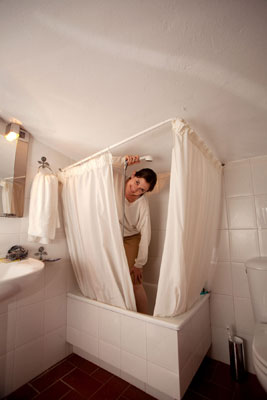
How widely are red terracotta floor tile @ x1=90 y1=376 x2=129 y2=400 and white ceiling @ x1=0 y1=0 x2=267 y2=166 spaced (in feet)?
6.04

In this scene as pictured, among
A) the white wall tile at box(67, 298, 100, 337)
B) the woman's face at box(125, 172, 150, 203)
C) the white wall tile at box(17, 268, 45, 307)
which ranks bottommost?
the white wall tile at box(67, 298, 100, 337)

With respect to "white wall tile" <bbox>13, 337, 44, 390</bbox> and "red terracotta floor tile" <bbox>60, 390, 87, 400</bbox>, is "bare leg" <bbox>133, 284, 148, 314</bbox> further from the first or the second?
"white wall tile" <bbox>13, 337, 44, 390</bbox>

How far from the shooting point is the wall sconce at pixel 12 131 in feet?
4.66

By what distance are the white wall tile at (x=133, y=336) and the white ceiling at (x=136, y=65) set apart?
4.49 feet

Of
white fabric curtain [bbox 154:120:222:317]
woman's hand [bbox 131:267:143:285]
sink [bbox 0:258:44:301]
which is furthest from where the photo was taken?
woman's hand [bbox 131:267:143:285]

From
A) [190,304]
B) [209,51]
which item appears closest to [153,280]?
[190,304]

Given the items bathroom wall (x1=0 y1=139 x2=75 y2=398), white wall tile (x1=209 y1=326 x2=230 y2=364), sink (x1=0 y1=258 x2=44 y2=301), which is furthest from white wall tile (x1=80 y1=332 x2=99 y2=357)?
white wall tile (x1=209 y1=326 x2=230 y2=364)

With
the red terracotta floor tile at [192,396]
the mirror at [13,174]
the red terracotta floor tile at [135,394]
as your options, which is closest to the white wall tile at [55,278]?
the mirror at [13,174]

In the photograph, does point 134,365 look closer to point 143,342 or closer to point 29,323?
point 143,342

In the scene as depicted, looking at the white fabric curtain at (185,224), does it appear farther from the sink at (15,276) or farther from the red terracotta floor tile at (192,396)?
the sink at (15,276)

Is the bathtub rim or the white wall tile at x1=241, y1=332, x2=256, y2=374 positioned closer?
the bathtub rim

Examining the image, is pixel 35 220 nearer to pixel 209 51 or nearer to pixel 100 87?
pixel 100 87

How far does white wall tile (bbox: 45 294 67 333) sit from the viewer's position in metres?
1.52

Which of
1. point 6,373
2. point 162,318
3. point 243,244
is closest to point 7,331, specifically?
point 6,373
